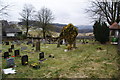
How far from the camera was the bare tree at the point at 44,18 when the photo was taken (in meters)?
30.1

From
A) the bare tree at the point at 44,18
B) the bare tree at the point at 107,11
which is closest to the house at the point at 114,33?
the bare tree at the point at 107,11

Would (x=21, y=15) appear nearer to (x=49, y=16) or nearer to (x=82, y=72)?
(x=49, y=16)

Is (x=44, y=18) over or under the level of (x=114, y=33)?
over

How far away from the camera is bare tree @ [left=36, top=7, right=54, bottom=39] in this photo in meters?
30.1

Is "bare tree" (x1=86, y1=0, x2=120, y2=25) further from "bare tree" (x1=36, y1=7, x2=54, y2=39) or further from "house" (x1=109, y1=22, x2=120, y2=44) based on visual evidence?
"bare tree" (x1=36, y1=7, x2=54, y2=39)

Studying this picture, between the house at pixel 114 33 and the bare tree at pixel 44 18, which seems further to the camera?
the bare tree at pixel 44 18

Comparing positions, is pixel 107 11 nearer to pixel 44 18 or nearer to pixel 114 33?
pixel 114 33

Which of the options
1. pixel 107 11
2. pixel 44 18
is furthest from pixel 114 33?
pixel 44 18

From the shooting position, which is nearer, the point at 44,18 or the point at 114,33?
the point at 114,33

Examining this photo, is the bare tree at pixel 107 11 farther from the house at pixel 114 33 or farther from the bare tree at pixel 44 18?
the bare tree at pixel 44 18

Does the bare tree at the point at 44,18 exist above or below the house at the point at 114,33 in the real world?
above

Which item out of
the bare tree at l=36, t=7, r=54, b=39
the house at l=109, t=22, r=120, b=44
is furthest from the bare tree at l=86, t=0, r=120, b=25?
the bare tree at l=36, t=7, r=54, b=39

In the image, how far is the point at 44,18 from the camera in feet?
102

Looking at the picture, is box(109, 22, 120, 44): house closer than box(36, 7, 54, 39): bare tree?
Yes
